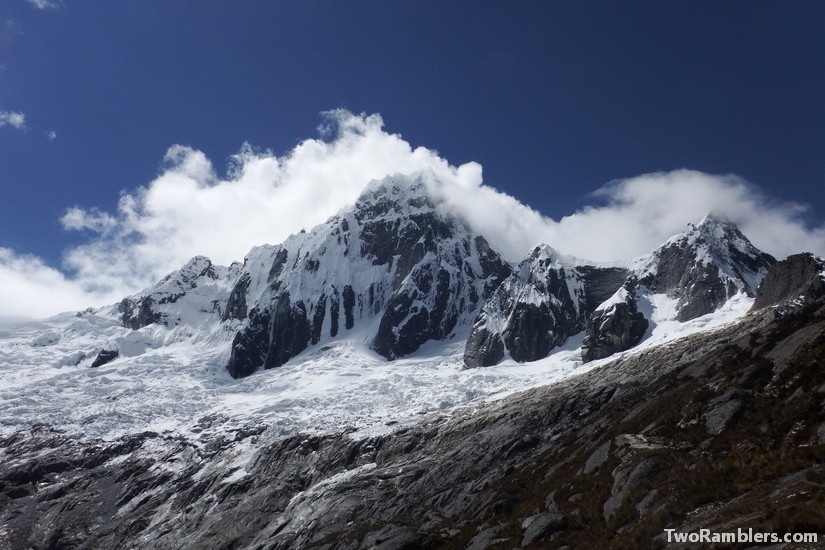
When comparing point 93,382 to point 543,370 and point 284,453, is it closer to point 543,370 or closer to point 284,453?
point 284,453

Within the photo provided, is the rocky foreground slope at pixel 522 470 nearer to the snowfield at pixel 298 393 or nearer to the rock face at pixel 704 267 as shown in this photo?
the snowfield at pixel 298 393

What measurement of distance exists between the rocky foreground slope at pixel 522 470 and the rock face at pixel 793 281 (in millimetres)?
512

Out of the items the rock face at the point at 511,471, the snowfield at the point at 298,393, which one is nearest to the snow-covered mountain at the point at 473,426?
the rock face at the point at 511,471

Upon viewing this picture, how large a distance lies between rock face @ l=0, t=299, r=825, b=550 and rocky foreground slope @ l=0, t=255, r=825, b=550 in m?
0.22

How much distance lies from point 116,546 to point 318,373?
89.6 metres

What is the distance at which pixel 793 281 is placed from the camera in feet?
377

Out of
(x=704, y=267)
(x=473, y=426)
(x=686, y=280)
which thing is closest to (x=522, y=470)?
(x=473, y=426)

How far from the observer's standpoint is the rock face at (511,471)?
31297mm

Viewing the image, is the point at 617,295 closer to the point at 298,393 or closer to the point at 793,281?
the point at 793,281

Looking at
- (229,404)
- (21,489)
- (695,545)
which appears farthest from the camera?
(229,404)

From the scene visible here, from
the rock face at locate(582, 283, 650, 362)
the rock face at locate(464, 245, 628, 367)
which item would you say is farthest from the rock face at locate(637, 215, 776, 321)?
the rock face at locate(464, 245, 628, 367)

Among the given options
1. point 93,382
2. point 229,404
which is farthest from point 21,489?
point 93,382

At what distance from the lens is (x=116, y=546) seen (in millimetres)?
98188

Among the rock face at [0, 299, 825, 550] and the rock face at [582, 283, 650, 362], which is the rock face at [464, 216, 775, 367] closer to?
the rock face at [582, 283, 650, 362]
